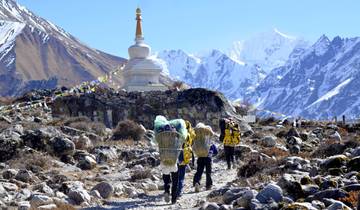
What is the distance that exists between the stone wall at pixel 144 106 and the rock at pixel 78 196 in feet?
68.3

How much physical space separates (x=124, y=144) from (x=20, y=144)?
5595mm

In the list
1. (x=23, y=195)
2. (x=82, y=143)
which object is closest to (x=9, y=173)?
(x=23, y=195)

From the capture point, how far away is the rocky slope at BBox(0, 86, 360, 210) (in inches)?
385

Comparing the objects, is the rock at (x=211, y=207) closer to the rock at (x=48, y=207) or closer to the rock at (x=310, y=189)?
the rock at (x=310, y=189)

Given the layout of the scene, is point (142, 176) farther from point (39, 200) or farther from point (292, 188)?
point (292, 188)

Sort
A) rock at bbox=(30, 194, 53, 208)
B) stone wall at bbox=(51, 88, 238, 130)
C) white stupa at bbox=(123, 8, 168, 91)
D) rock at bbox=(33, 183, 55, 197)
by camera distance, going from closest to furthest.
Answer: rock at bbox=(30, 194, 53, 208), rock at bbox=(33, 183, 55, 197), stone wall at bbox=(51, 88, 238, 130), white stupa at bbox=(123, 8, 168, 91)

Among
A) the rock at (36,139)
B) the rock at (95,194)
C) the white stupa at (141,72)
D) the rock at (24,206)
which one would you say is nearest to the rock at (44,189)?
the rock at (95,194)

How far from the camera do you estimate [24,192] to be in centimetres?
1257

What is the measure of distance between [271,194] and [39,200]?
4.27 metres

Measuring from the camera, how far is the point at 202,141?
14.6 metres

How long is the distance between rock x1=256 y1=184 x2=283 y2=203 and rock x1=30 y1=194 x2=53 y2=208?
12.7 feet

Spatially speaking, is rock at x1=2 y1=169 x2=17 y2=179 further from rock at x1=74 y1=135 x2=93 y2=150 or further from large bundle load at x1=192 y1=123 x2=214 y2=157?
rock at x1=74 y1=135 x2=93 y2=150

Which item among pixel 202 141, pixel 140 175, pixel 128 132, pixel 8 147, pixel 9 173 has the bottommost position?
pixel 140 175

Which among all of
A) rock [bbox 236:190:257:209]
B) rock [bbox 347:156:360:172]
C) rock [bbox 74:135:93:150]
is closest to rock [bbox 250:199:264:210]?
rock [bbox 236:190:257:209]
